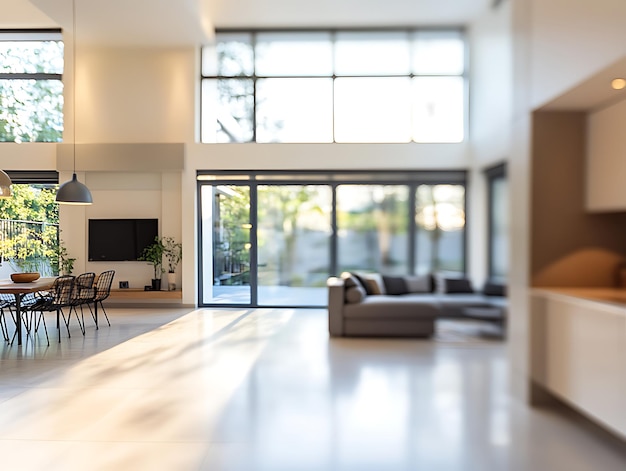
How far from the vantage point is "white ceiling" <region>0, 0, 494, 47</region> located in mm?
5949

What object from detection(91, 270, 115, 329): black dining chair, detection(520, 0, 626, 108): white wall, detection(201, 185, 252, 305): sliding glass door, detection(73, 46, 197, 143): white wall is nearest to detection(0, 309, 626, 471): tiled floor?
detection(91, 270, 115, 329): black dining chair

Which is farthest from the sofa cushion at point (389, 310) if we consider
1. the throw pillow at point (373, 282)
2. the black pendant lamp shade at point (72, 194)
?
Result: the black pendant lamp shade at point (72, 194)

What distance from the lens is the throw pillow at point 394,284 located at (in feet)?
13.1

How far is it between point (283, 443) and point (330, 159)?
5.27 meters

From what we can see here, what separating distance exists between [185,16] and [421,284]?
5.33m

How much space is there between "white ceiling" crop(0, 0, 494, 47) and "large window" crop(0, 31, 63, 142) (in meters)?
0.28

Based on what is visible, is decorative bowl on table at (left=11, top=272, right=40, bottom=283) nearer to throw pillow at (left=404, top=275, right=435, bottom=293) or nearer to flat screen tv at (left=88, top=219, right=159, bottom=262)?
flat screen tv at (left=88, top=219, right=159, bottom=262)

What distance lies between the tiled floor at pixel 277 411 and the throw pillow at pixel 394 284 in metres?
0.64

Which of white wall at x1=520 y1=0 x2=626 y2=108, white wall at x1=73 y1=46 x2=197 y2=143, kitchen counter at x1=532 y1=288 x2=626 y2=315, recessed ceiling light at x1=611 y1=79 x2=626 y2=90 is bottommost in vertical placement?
kitchen counter at x1=532 y1=288 x2=626 y2=315

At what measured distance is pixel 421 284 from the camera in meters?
2.92

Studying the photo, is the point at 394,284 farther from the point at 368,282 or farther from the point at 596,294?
the point at 596,294

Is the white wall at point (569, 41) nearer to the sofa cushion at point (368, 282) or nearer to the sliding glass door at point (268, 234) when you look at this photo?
the sofa cushion at point (368, 282)

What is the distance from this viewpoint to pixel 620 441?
248 centimetres

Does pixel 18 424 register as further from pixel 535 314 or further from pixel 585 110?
pixel 585 110
